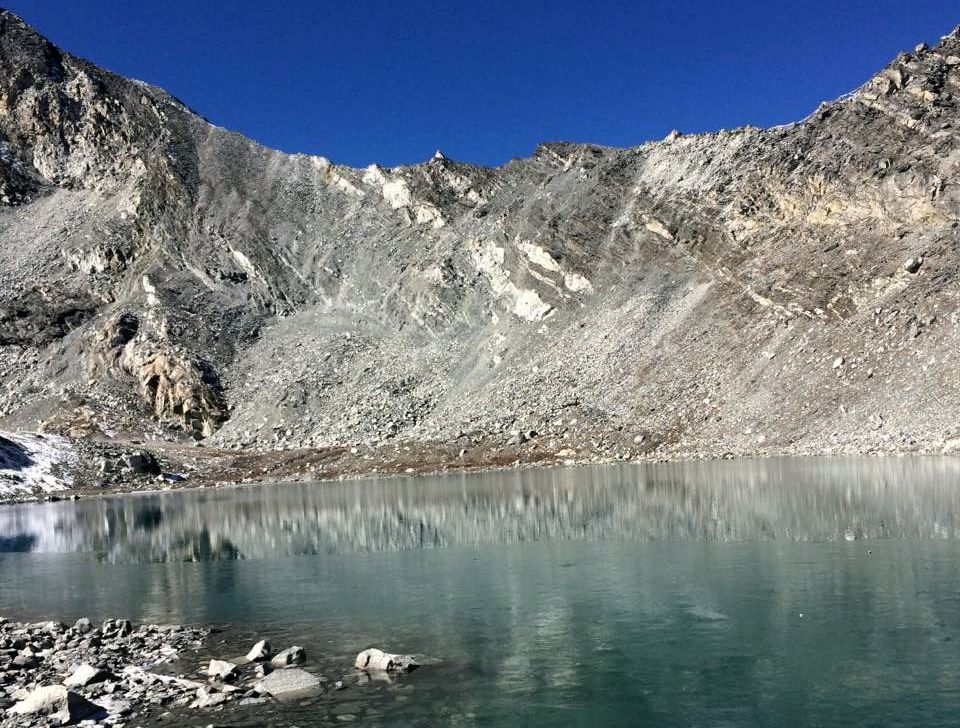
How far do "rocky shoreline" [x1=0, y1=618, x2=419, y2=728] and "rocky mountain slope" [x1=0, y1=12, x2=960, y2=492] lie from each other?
4068 cm

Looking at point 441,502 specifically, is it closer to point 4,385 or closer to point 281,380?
point 281,380

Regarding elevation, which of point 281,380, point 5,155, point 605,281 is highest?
point 5,155

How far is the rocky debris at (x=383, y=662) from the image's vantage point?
14.1 m

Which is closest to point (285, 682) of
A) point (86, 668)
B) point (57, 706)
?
point (57, 706)

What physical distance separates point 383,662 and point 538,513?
1955 cm

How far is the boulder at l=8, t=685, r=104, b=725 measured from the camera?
12.0m

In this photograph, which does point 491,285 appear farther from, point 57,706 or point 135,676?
point 57,706

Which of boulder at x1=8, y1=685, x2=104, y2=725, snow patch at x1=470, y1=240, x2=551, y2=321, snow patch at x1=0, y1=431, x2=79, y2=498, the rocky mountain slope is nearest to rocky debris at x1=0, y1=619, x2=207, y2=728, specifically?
boulder at x1=8, y1=685, x2=104, y2=725

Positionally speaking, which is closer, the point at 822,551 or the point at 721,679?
the point at 721,679

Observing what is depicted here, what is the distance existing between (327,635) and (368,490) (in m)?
32.6

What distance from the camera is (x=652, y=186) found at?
81.4 m

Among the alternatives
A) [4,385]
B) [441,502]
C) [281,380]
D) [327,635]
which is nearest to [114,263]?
[4,385]

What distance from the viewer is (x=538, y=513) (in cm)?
3328

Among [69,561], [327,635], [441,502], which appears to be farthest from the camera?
[441,502]
